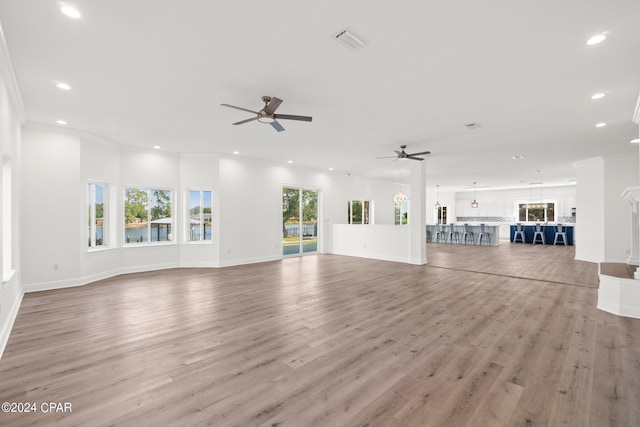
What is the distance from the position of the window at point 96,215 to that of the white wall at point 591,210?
12259mm

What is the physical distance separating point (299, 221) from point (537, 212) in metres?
13.5

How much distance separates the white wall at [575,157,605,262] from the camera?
311 inches

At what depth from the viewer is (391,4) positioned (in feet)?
7.36

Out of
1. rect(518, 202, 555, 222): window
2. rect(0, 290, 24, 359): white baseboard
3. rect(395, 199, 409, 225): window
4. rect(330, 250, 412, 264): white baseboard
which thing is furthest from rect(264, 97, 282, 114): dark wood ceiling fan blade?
rect(518, 202, 555, 222): window

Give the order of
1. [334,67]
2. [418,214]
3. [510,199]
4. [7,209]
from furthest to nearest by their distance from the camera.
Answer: [510,199] → [418,214] → [7,209] → [334,67]

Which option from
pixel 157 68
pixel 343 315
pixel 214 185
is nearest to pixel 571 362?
pixel 343 315

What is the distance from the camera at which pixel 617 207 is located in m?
7.64

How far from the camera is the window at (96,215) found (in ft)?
20.2

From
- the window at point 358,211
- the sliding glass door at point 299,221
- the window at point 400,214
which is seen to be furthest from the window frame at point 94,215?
the window at point 400,214

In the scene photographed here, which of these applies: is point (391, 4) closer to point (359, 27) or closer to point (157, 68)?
point (359, 27)

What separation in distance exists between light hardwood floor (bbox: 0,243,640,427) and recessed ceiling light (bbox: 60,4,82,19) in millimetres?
2956

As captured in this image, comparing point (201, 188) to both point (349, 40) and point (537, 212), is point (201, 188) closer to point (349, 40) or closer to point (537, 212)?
point (349, 40)

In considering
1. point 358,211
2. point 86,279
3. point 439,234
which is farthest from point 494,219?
point 86,279

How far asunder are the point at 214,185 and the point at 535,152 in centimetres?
813
